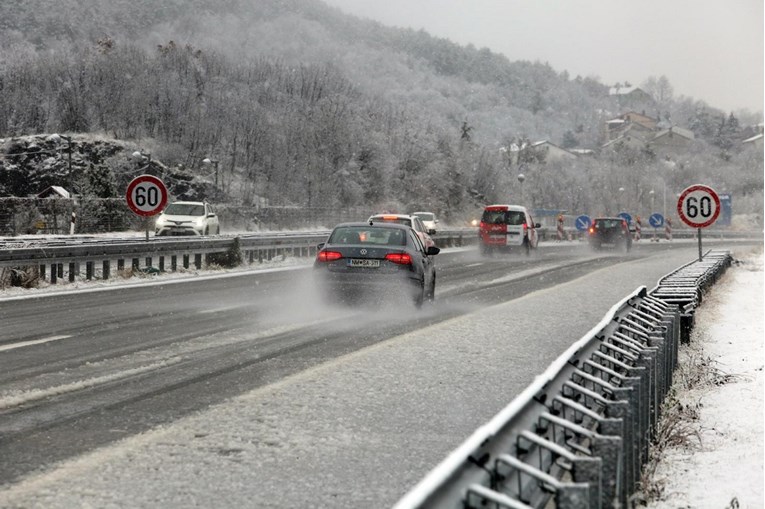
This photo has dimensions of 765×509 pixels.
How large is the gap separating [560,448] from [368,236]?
11815 mm

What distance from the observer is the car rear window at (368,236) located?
14891 millimetres

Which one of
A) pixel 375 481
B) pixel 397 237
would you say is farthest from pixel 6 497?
pixel 397 237

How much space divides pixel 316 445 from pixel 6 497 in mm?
1901

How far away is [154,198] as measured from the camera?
72.6 ft

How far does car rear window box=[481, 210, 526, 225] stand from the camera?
3612cm

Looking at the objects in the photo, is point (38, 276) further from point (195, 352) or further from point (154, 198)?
point (195, 352)

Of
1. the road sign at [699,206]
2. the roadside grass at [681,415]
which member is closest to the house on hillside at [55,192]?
the road sign at [699,206]

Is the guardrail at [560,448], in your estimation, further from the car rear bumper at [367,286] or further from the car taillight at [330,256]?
the car taillight at [330,256]

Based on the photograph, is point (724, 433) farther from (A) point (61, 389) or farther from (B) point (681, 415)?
(A) point (61, 389)

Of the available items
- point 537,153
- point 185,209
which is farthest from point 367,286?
point 537,153

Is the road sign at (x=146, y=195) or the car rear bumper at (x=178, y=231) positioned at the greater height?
the road sign at (x=146, y=195)

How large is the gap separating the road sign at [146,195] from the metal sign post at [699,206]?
12.0 meters

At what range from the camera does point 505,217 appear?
119 ft

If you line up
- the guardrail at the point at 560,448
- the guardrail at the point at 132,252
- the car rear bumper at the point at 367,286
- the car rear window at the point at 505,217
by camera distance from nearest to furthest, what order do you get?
the guardrail at the point at 560,448
the car rear bumper at the point at 367,286
the guardrail at the point at 132,252
the car rear window at the point at 505,217
